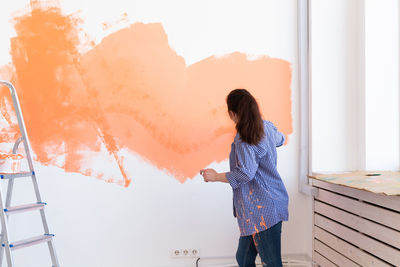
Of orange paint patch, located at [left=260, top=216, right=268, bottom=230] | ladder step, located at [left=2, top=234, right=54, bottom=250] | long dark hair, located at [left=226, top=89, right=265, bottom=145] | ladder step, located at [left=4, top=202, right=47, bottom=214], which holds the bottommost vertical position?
ladder step, located at [left=2, top=234, right=54, bottom=250]

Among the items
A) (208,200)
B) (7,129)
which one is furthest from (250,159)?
(7,129)

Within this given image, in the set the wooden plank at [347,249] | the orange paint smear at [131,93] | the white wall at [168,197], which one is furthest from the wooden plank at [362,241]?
the orange paint smear at [131,93]

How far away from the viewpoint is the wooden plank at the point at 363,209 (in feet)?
5.65

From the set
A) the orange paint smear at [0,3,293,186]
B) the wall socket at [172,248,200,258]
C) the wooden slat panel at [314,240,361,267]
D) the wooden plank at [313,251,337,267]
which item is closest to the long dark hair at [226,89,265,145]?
the orange paint smear at [0,3,293,186]

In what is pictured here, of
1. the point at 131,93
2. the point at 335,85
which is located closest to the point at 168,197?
the point at 131,93

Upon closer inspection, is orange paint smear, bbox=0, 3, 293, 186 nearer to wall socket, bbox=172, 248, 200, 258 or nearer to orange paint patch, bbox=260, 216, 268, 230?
wall socket, bbox=172, 248, 200, 258

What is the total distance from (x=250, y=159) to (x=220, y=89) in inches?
38.6

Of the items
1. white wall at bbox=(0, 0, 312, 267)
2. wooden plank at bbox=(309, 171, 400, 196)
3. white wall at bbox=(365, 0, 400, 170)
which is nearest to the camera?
wooden plank at bbox=(309, 171, 400, 196)

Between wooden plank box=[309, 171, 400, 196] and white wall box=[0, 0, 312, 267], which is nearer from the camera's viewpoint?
wooden plank box=[309, 171, 400, 196]

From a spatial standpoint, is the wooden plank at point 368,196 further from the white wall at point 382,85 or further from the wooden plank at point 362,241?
the white wall at point 382,85

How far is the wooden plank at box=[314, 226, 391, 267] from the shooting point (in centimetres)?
188

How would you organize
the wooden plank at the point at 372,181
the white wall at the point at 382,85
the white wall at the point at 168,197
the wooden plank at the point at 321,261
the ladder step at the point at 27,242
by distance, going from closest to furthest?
the wooden plank at the point at 372,181
the ladder step at the point at 27,242
the wooden plank at the point at 321,261
the white wall at the point at 382,85
the white wall at the point at 168,197

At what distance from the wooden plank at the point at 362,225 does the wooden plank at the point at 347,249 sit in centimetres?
11

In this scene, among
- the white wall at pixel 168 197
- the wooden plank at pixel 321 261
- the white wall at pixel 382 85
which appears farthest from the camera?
the white wall at pixel 168 197
